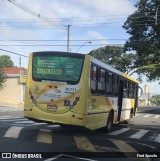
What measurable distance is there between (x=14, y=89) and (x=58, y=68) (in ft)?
122

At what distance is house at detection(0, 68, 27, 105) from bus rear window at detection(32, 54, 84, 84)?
3562 cm

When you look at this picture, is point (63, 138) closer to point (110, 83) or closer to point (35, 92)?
point (35, 92)

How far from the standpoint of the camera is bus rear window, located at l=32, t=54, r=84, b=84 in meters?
15.0

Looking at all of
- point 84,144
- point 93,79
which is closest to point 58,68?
point 93,79

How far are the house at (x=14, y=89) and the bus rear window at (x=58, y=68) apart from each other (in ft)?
117

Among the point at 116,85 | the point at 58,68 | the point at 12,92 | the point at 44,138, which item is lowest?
the point at 44,138

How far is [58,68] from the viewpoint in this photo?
15164mm

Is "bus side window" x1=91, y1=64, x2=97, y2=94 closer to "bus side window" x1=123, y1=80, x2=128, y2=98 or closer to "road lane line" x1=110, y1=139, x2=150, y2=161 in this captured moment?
"road lane line" x1=110, y1=139, x2=150, y2=161

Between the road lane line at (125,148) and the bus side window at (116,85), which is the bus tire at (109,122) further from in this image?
the road lane line at (125,148)

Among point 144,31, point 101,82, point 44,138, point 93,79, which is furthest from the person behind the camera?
point 144,31

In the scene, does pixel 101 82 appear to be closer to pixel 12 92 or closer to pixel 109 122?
pixel 109 122

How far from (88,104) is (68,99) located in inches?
30.0

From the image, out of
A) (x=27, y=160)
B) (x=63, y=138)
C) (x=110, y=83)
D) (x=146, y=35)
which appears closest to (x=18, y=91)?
(x=146, y=35)

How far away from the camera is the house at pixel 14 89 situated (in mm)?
51188
